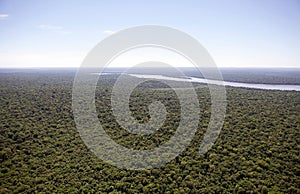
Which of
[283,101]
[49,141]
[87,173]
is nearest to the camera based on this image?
[87,173]

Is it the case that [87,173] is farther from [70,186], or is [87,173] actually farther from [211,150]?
[211,150]

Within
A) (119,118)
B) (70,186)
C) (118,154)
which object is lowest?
(70,186)

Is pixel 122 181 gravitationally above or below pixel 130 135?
below

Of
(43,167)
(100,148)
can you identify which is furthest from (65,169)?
(100,148)

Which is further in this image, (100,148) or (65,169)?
(100,148)

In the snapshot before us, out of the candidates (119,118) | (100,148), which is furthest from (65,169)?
(119,118)

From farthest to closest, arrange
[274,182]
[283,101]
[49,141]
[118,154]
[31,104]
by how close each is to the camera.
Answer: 1. [283,101]
2. [31,104]
3. [49,141]
4. [118,154]
5. [274,182]

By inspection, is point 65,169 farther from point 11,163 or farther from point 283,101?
point 283,101
